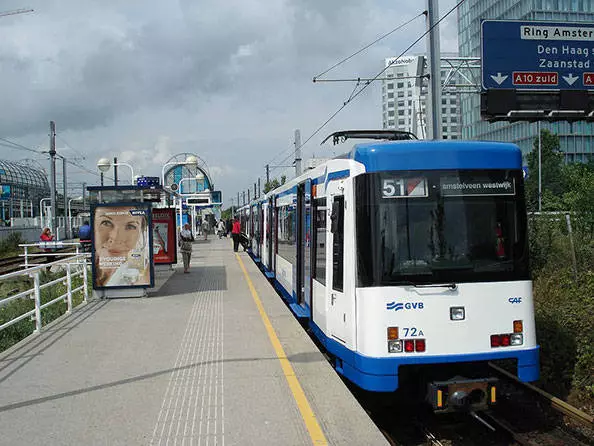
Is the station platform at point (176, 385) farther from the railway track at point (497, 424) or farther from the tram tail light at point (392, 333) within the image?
the railway track at point (497, 424)

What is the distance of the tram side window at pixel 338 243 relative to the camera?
703 cm

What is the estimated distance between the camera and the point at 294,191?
12328mm

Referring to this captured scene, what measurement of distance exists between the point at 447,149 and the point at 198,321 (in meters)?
5.88

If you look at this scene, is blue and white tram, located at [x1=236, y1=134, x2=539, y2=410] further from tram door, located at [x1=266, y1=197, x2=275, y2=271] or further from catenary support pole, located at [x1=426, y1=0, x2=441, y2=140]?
tram door, located at [x1=266, y1=197, x2=275, y2=271]

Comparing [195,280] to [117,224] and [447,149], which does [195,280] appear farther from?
[447,149]

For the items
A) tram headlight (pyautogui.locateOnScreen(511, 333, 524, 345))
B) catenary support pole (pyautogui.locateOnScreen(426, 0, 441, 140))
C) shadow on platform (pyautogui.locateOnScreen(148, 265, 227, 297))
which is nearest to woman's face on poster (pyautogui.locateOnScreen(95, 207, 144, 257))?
shadow on platform (pyautogui.locateOnScreen(148, 265, 227, 297))

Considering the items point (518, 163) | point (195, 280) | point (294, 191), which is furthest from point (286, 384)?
point (195, 280)

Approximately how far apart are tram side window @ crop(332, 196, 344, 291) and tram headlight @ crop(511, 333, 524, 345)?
190cm

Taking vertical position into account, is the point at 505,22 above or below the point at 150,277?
above

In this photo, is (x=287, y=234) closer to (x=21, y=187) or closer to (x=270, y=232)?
(x=270, y=232)

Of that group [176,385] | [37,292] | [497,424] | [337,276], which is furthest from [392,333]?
[37,292]

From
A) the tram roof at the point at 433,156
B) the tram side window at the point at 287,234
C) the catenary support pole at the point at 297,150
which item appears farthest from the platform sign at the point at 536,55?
the catenary support pole at the point at 297,150

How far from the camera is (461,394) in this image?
6.17 m

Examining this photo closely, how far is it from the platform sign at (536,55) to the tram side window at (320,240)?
7.15m
